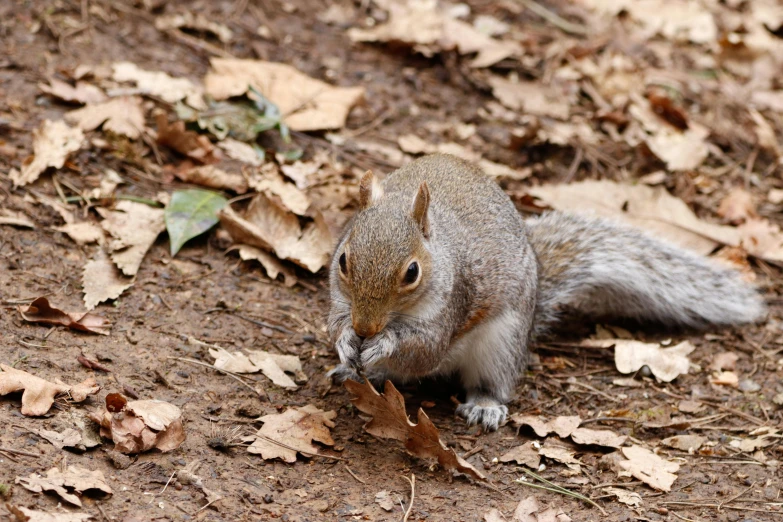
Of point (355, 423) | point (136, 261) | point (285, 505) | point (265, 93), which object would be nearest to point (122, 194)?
point (136, 261)

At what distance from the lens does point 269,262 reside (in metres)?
4.46

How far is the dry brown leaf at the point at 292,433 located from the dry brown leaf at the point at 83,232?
4.31 ft

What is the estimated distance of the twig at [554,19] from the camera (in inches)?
286

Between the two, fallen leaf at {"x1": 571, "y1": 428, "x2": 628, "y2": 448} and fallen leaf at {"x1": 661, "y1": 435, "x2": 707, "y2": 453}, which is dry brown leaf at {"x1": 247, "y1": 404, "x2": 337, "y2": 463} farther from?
fallen leaf at {"x1": 661, "y1": 435, "x2": 707, "y2": 453}

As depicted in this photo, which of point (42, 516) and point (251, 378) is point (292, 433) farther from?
point (42, 516)

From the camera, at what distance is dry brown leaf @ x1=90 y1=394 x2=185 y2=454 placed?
3.08 meters

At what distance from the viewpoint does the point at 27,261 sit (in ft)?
12.9

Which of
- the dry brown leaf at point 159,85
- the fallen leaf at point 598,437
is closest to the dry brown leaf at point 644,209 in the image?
the fallen leaf at point 598,437

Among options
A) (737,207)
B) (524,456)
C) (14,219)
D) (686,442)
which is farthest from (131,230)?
(737,207)

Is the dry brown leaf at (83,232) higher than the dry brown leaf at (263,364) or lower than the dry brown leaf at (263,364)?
higher

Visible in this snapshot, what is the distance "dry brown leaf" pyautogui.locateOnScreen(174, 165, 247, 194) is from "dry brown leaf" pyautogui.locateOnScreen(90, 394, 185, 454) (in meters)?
1.72

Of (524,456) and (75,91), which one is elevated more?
(75,91)

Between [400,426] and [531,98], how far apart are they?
11.5ft

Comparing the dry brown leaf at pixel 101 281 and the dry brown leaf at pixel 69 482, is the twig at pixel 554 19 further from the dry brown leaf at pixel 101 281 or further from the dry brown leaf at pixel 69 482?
the dry brown leaf at pixel 69 482
